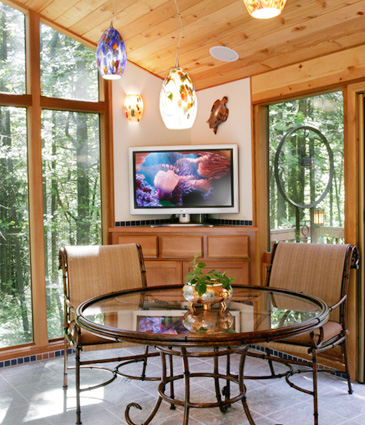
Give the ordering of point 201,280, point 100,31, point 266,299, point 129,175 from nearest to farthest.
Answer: point 201,280, point 266,299, point 100,31, point 129,175

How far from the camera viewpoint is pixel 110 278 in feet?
11.8

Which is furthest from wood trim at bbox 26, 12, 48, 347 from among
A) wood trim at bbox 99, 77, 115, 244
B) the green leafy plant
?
the green leafy plant

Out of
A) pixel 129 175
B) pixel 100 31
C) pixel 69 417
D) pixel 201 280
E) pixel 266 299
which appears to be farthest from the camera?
pixel 129 175

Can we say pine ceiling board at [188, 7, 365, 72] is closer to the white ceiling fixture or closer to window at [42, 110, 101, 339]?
the white ceiling fixture

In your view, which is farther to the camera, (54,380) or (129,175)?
(129,175)

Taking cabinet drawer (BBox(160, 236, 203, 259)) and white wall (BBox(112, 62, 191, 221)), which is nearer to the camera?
cabinet drawer (BBox(160, 236, 203, 259))

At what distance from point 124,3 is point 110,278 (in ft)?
6.28

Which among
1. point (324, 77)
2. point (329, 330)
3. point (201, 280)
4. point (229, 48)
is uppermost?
point (229, 48)

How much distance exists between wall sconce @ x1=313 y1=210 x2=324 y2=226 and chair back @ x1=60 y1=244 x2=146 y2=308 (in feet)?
4.48

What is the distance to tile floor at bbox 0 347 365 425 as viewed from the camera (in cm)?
307

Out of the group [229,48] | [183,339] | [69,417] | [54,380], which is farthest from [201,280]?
[229,48]

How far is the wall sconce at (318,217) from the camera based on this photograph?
158 inches

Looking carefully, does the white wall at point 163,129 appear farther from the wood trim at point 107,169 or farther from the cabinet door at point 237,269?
the cabinet door at point 237,269

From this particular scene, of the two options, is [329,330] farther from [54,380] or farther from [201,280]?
[54,380]
